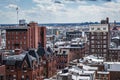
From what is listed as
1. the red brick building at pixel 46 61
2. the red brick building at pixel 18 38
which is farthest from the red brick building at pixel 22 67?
the red brick building at pixel 18 38

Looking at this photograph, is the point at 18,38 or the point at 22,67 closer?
the point at 22,67

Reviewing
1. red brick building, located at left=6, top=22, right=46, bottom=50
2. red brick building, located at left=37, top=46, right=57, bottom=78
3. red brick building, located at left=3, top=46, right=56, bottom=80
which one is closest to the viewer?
red brick building, located at left=3, top=46, right=56, bottom=80

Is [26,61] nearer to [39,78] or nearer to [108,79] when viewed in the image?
[39,78]

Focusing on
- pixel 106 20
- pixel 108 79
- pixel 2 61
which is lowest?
pixel 108 79

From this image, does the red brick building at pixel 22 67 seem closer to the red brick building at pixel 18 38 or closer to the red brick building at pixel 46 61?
the red brick building at pixel 46 61

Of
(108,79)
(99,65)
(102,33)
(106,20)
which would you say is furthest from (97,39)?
(108,79)

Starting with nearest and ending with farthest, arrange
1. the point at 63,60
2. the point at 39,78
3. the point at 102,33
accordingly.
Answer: the point at 39,78, the point at 63,60, the point at 102,33

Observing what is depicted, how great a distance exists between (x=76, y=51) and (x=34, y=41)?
32.7 m

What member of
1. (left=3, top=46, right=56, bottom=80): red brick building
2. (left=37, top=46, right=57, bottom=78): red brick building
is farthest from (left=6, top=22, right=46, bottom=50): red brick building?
(left=3, top=46, right=56, bottom=80): red brick building

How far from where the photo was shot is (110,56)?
167000 millimetres

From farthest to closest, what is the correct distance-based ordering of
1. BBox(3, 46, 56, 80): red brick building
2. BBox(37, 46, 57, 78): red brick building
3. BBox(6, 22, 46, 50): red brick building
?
1. BBox(6, 22, 46, 50): red brick building
2. BBox(37, 46, 57, 78): red brick building
3. BBox(3, 46, 56, 80): red brick building

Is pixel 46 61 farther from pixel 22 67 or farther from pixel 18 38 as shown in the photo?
pixel 18 38

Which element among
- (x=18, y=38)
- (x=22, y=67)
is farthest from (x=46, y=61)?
(x=18, y=38)

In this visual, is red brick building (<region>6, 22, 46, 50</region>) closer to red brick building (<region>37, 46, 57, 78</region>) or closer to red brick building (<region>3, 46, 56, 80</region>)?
red brick building (<region>37, 46, 57, 78</region>)
